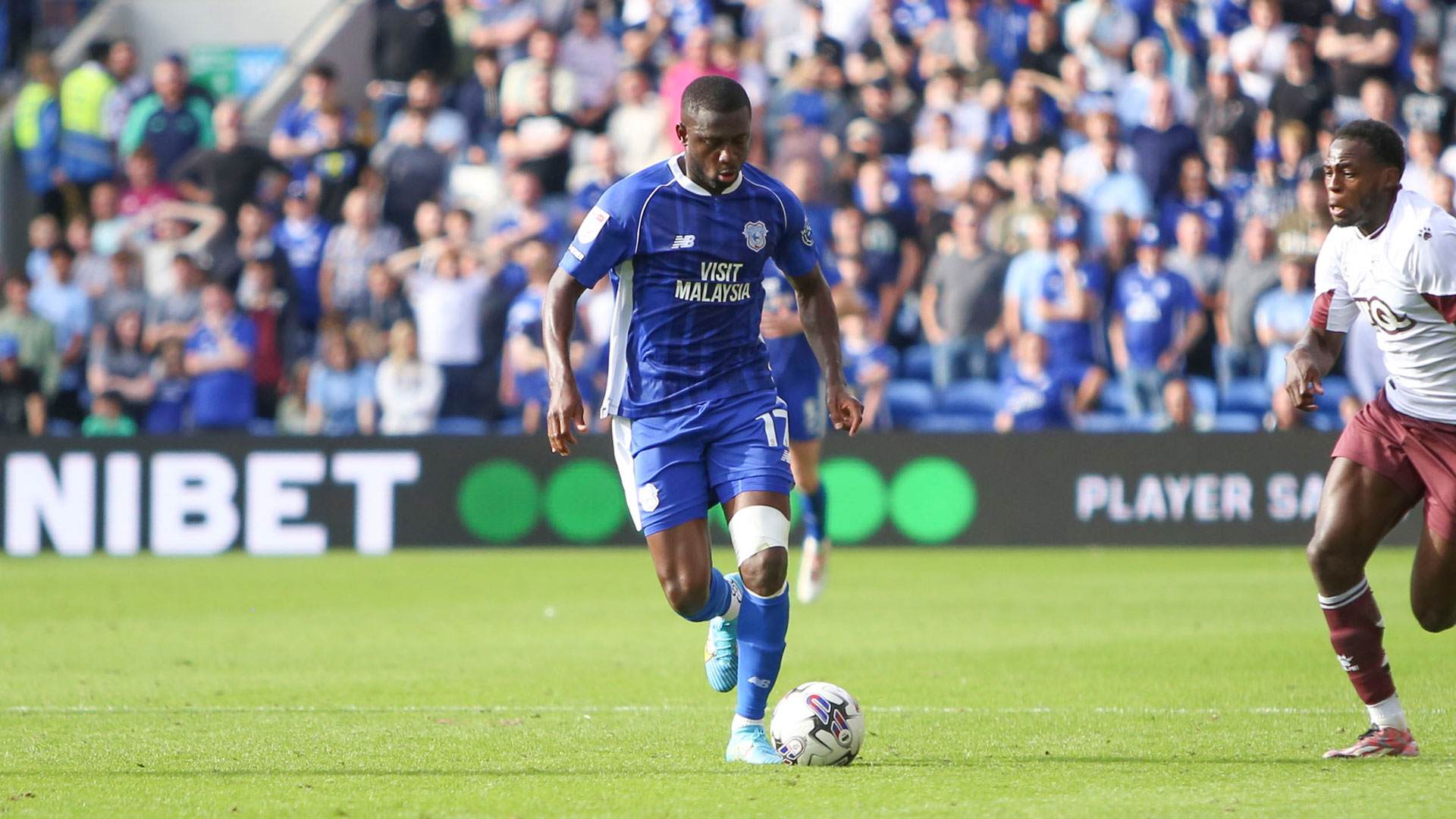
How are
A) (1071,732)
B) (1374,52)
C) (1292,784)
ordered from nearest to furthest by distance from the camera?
(1292,784) < (1071,732) < (1374,52)

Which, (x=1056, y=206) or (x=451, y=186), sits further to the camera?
(x=451, y=186)

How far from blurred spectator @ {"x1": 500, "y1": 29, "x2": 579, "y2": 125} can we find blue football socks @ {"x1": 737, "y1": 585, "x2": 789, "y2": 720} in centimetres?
1300

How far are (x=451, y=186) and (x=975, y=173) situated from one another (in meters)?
5.46

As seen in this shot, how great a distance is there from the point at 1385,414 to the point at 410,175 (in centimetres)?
1338

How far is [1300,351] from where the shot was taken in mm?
6570

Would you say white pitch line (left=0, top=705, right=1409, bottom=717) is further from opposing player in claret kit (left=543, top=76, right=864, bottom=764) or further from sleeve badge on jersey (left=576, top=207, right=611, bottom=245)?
sleeve badge on jersey (left=576, top=207, right=611, bottom=245)

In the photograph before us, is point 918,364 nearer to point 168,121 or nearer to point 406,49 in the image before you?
point 406,49

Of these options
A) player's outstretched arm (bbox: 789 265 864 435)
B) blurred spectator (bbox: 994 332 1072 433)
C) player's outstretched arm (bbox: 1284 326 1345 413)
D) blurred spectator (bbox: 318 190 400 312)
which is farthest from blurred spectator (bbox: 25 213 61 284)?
player's outstretched arm (bbox: 1284 326 1345 413)

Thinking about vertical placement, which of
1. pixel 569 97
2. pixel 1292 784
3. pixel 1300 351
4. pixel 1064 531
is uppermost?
pixel 569 97

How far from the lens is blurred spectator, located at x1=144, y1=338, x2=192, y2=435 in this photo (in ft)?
57.1

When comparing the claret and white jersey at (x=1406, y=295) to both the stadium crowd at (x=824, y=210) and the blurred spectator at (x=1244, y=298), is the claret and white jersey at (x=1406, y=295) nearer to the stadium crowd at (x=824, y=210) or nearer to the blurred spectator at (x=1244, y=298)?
the stadium crowd at (x=824, y=210)

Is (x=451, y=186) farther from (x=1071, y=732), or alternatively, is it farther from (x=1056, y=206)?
(x=1071, y=732)

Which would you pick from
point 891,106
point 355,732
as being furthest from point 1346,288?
point 891,106

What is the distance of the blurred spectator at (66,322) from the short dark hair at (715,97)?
12.8 meters
